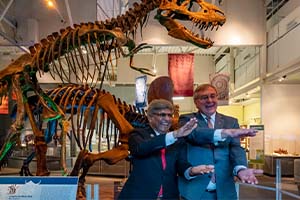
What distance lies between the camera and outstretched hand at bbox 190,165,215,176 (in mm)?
2357

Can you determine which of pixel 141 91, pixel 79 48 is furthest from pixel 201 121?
pixel 141 91

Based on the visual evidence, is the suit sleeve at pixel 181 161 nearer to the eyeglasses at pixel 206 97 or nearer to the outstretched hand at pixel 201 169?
the outstretched hand at pixel 201 169

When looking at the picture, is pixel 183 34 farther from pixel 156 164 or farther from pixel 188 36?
pixel 156 164

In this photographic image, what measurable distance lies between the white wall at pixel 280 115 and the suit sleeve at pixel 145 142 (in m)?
12.2

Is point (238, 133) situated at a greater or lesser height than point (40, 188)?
greater

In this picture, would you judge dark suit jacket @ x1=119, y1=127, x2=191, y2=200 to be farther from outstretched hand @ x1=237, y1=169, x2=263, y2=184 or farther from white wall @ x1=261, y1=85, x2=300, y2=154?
white wall @ x1=261, y1=85, x2=300, y2=154

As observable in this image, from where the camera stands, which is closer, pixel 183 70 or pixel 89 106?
pixel 89 106

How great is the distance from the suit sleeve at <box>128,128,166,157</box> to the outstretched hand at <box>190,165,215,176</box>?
0.24m

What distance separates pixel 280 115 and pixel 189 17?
10739mm

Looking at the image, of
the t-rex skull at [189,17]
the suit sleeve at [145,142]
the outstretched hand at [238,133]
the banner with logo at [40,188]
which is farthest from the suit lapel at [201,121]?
the t-rex skull at [189,17]

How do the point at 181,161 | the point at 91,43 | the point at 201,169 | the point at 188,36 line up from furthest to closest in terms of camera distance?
the point at 188,36, the point at 91,43, the point at 181,161, the point at 201,169

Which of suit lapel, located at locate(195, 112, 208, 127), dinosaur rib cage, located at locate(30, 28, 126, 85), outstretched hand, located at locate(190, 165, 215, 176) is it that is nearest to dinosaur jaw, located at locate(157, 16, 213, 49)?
dinosaur rib cage, located at locate(30, 28, 126, 85)

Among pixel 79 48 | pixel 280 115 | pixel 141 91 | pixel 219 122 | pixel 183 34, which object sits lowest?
pixel 219 122

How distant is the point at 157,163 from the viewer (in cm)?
245
